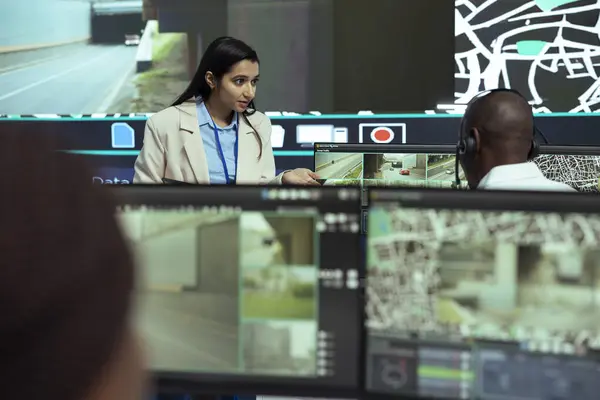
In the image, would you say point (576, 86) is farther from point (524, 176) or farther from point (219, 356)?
point (219, 356)

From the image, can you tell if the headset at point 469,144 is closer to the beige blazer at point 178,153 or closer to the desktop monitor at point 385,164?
the desktop monitor at point 385,164

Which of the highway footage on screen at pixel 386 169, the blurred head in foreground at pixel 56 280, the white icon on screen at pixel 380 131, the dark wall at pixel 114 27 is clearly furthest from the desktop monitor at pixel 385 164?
the dark wall at pixel 114 27

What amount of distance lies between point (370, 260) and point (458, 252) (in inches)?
5.4

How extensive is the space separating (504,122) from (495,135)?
0.03m

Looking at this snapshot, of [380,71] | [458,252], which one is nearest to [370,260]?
[458,252]

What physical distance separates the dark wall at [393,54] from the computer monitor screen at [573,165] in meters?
2.47

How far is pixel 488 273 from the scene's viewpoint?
1.01 metres

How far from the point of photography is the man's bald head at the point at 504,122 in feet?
4.73

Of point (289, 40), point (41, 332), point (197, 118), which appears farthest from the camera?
point (289, 40)

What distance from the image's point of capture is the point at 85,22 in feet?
15.9

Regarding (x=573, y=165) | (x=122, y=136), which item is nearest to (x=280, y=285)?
(x=573, y=165)

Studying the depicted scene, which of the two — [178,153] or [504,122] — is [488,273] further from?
[178,153]

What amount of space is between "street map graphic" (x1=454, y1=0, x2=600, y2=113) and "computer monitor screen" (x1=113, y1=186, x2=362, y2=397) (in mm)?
3388

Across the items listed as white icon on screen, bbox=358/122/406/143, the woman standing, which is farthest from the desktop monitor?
white icon on screen, bbox=358/122/406/143
